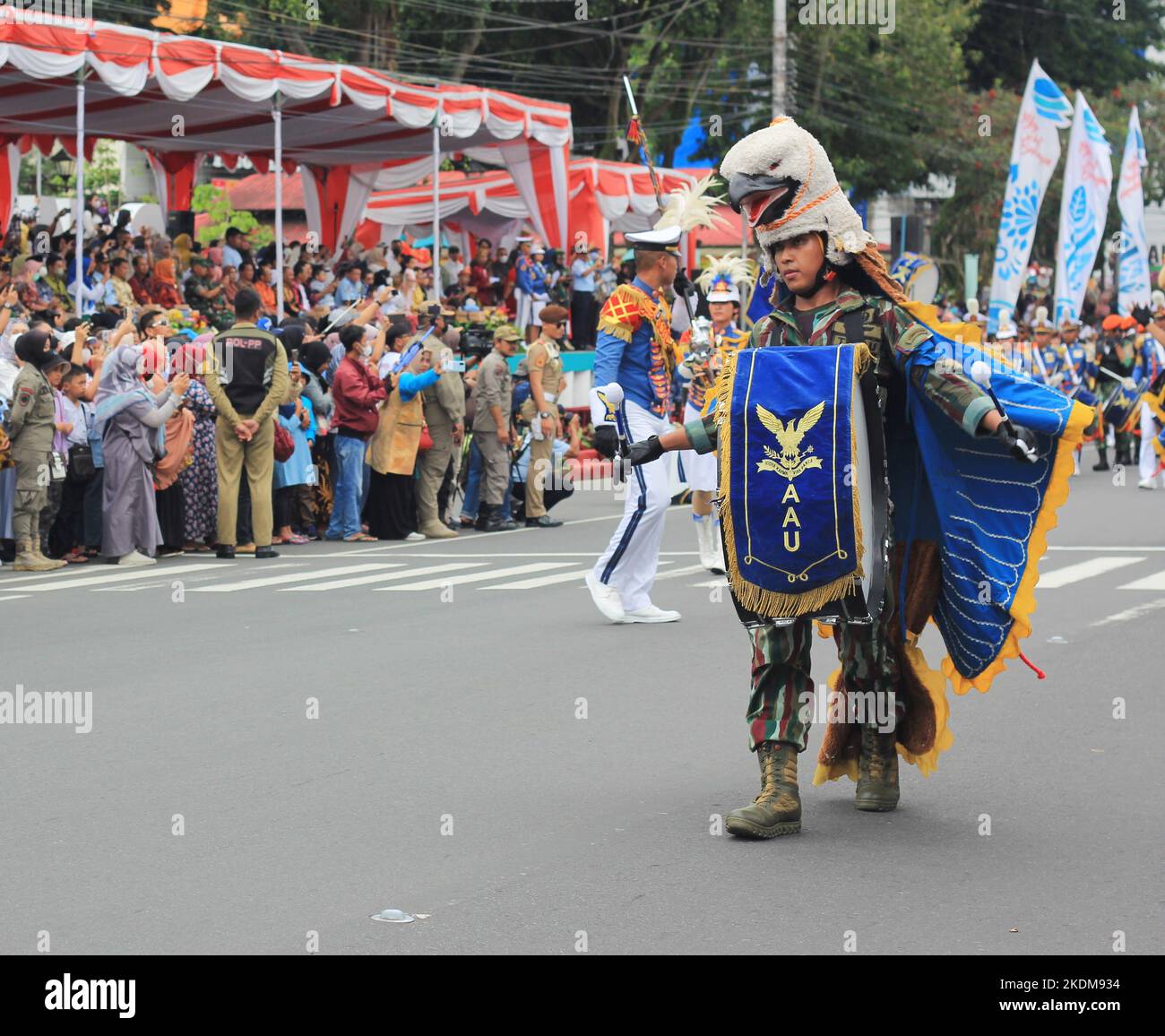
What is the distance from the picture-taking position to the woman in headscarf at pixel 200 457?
50.3 feet

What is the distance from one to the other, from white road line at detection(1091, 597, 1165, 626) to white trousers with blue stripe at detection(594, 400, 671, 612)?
2.56 m

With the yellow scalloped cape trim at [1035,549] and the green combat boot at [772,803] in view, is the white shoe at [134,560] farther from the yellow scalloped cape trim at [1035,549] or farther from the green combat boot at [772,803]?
the yellow scalloped cape trim at [1035,549]

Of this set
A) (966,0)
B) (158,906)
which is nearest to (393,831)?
(158,906)

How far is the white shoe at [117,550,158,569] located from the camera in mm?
15008

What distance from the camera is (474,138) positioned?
26438 mm

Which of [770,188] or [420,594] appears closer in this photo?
[770,188]

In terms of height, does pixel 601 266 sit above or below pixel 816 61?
below

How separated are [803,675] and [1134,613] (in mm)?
5933

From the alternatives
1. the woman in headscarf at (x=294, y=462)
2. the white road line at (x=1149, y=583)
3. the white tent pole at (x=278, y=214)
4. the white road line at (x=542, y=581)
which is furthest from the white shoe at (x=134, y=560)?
the white road line at (x=1149, y=583)

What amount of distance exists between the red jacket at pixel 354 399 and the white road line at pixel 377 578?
2197 mm

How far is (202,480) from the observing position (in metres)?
15.8

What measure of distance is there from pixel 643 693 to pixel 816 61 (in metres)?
38.9

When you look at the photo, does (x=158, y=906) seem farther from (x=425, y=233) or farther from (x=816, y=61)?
(x=816, y=61)

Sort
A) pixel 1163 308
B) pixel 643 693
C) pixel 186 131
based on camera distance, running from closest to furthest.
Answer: pixel 643 693
pixel 1163 308
pixel 186 131
